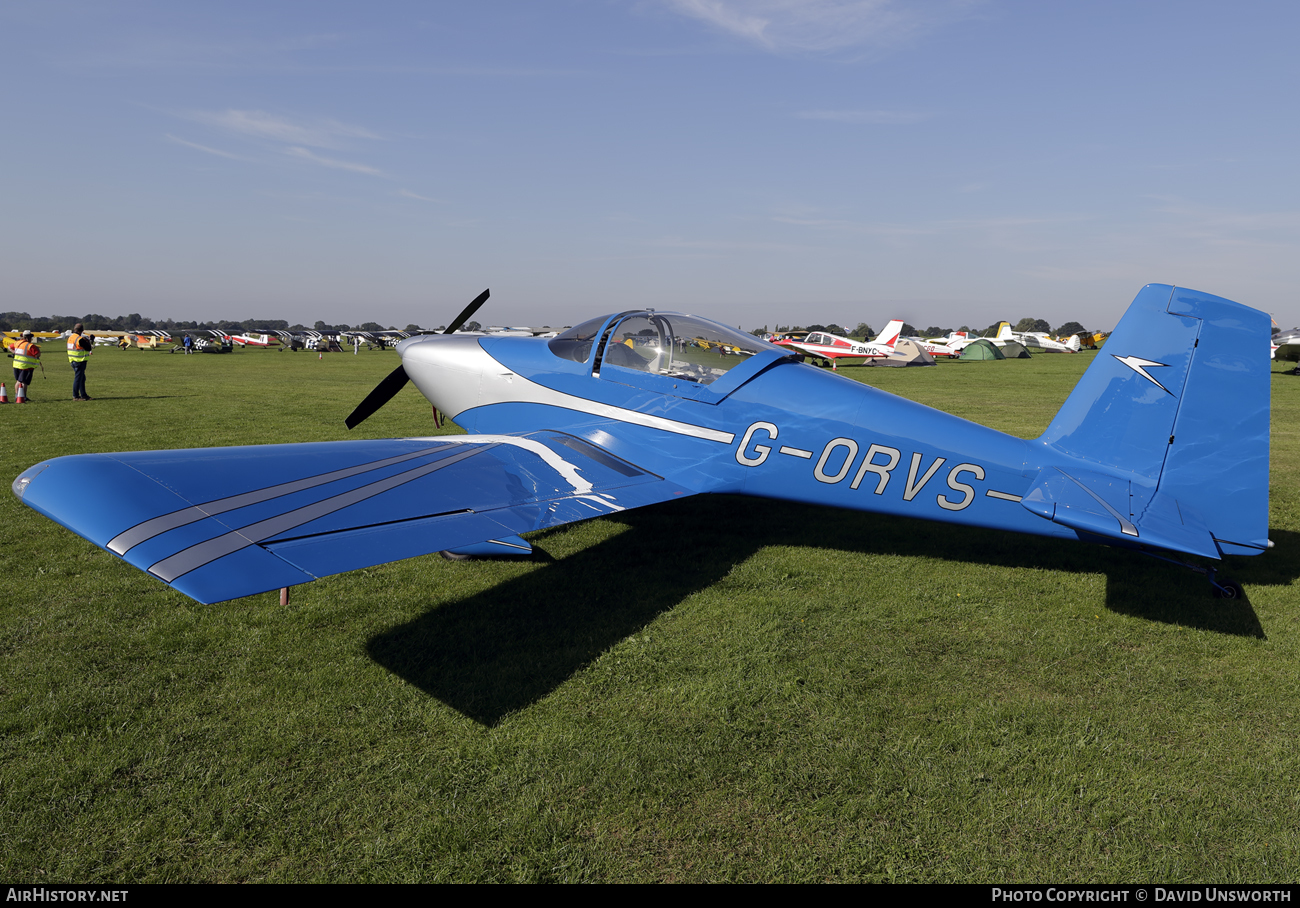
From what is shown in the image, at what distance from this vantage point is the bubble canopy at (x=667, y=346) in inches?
220

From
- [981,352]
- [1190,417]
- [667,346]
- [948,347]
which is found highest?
[948,347]

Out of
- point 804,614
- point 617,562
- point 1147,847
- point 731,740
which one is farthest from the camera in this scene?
point 617,562

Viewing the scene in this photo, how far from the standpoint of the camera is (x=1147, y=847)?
2598mm

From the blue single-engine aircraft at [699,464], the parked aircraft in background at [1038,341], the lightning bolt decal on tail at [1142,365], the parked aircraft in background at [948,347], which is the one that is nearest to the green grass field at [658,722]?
the blue single-engine aircraft at [699,464]

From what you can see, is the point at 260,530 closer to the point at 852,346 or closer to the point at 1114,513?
the point at 1114,513

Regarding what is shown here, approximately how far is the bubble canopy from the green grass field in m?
1.60

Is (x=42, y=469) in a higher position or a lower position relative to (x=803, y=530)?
higher

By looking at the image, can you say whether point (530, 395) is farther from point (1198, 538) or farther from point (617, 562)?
point (1198, 538)

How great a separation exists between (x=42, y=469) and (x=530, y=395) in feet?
11.8

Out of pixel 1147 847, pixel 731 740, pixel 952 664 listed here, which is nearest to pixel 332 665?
pixel 731 740

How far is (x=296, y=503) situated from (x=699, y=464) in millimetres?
2943

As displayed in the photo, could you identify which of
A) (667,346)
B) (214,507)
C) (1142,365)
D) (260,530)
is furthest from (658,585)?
(1142,365)

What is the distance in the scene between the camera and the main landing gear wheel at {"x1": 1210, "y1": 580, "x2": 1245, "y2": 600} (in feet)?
15.7

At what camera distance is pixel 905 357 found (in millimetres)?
35750
